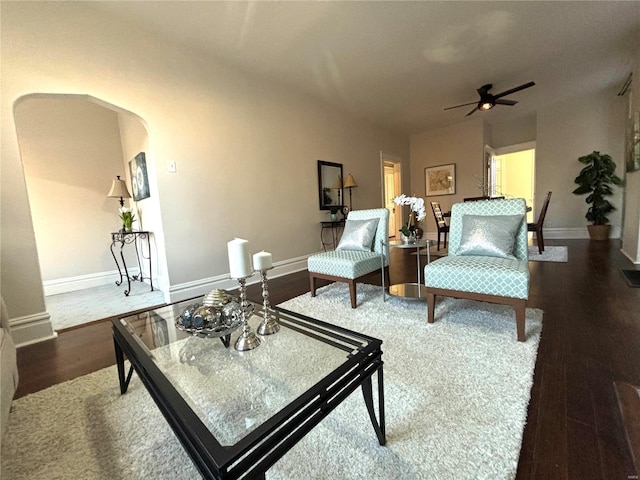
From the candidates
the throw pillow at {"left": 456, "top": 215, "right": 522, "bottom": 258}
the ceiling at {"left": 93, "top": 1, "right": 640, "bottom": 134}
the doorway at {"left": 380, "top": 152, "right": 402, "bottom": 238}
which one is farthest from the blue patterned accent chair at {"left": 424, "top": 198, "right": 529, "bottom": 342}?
the doorway at {"left": 380, "top": 152, "right": 402, "bottom": 238}

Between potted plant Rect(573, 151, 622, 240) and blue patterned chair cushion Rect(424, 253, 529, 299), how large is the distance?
4910 millimetres

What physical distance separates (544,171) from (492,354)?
6305mm

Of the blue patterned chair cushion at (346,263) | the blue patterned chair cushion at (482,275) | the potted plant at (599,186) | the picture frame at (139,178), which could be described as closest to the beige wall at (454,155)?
the potted plant at (599,186)

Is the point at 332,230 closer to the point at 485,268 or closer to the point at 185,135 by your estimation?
the point at 185,135

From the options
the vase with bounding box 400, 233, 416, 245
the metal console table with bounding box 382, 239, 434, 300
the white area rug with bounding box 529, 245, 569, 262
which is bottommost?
the white area rug with bounding box 529, 245, 569, 262

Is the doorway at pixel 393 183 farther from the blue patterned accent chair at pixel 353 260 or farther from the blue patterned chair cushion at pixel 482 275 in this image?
the blue patterned chair cushion at pixel 482 275

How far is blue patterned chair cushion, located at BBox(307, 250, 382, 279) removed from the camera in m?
2.43

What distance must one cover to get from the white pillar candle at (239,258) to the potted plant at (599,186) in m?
6.84

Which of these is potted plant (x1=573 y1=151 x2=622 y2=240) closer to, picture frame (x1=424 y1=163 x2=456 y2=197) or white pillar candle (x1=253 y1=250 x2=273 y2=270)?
picture frame (x1=424 y1=163 x2=456 y2=197)

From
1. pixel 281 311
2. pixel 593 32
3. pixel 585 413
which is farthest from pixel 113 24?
pixel 593 32

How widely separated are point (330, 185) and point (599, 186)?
16.7ft

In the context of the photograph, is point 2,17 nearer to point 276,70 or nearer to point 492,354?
point 276,70

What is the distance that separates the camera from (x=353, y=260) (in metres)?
2.45

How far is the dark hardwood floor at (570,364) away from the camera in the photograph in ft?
3.05
